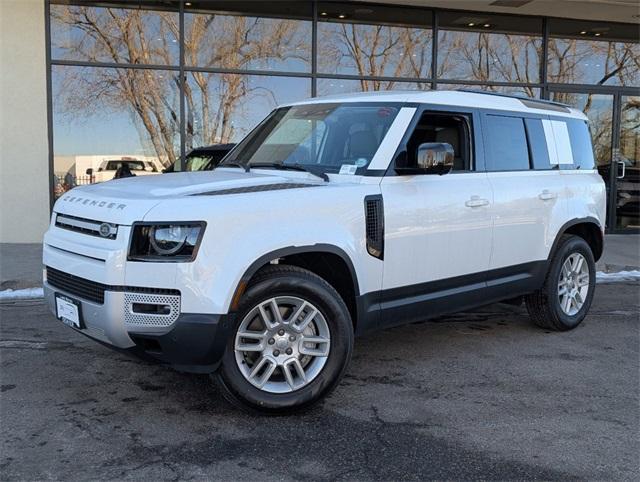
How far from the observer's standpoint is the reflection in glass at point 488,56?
12211mm

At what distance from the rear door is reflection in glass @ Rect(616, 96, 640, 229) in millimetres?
8385

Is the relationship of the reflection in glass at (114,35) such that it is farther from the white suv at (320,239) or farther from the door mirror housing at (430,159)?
the door mirror housing at (430,159)

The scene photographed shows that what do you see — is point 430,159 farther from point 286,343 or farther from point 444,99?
point 286,343

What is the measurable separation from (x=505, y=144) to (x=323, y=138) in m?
1.57

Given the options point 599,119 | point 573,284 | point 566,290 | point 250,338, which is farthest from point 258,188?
point 599,119

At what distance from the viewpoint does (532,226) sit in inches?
209

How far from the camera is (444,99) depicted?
4797mm

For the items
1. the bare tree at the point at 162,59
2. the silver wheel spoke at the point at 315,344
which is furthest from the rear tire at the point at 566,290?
the bare tree at the point at 162,59

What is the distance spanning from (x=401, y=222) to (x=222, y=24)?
26.7ft

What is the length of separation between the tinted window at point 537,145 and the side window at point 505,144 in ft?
0.28

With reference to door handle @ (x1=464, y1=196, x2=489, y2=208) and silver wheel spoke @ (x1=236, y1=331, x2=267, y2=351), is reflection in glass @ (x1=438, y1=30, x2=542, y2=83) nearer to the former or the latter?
door handle @ (x1=464, y1=196, x2=489, y2=208)

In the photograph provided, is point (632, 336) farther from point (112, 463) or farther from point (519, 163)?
point (112, 463)

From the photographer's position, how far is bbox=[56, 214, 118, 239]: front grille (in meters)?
3.47

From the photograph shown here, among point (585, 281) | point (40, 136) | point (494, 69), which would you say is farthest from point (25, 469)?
point (494, 69)
